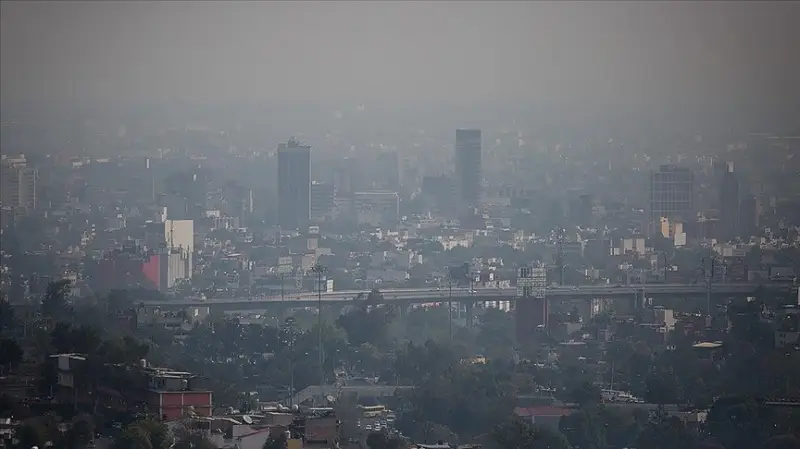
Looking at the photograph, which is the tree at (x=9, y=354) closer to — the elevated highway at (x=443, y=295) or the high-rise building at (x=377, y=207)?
the elevated highway at (x=443, y=295)

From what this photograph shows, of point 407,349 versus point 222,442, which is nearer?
point 222,442

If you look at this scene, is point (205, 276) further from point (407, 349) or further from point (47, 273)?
point (407, 349)

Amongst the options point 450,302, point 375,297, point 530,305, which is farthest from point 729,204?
point 530,305

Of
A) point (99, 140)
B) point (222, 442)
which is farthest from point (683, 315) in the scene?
point (99, 140)

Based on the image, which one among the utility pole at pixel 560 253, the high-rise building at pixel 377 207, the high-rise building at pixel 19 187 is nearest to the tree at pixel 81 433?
the utility pole at pixel 560 253

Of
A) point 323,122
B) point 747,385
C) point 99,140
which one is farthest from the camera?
point 323,122

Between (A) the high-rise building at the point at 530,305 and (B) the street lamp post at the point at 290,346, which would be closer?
(B) the street lamp post at the point at 290,346
